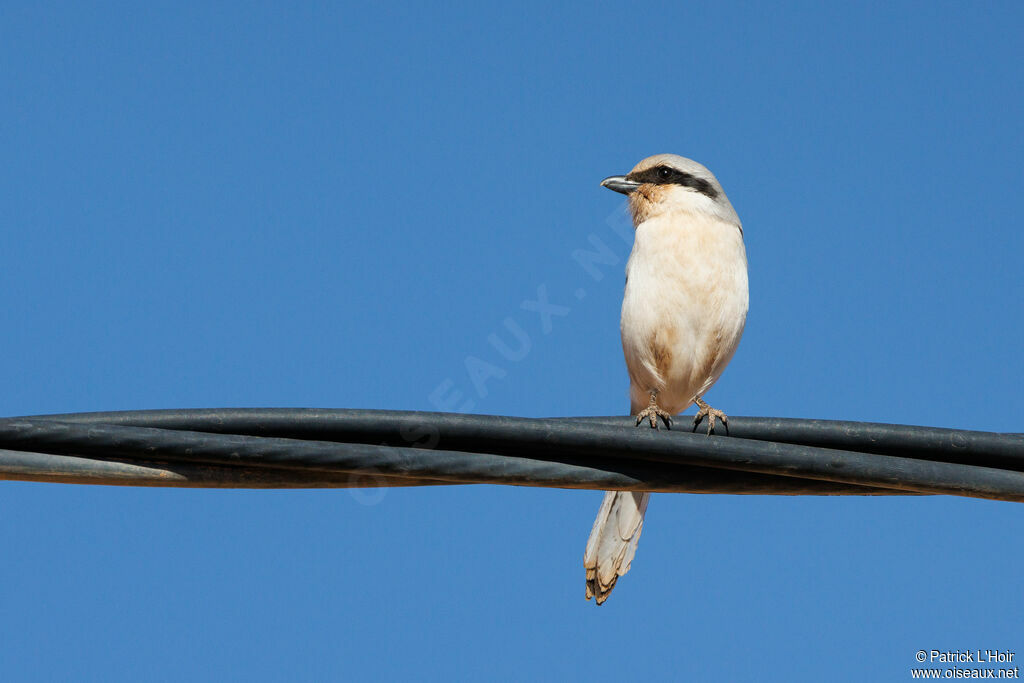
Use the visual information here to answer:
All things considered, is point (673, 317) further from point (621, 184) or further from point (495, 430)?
point (495, 430)

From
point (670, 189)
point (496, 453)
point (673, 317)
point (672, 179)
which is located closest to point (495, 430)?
point (496, 453)

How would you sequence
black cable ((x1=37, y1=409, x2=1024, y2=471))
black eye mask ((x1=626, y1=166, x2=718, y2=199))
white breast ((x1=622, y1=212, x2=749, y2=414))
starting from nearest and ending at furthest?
black cable ((x1=37, y1=409, x2=1024, y2=471)) < white breast ((x1=622, y1=212, x2=749, y2=414)) < black eye mask ((x1=626, y1=166, x2=718, y2=199))

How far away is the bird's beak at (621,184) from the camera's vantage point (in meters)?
6.88

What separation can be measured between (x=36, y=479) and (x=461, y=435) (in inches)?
41.1

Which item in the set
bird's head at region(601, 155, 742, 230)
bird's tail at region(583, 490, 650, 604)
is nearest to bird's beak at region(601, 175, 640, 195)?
bird's head at region(601, 155, 742, 230)

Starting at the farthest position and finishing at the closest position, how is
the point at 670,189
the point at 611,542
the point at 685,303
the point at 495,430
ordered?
the point at 670,189
the point at 685,303
the point at 611,542
the point at 495,430

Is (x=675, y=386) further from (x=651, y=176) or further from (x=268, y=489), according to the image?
(x=268, y=489)

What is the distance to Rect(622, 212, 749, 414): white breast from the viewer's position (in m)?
5.90

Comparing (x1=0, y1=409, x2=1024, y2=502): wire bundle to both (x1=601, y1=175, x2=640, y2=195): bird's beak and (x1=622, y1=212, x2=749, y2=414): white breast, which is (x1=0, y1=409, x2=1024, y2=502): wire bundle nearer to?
(x1=622, y1=212, x2=749, y2=414): white breast

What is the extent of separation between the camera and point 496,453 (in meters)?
2.71

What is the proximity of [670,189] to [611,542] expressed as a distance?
7.85ft

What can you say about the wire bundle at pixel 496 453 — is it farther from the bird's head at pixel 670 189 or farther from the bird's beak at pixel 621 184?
the bird's beak at pixel 621 184

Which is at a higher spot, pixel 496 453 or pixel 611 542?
pixel 611 542

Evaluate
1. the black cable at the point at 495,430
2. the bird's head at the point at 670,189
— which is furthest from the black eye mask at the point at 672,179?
the black cable at the point at 495,430
